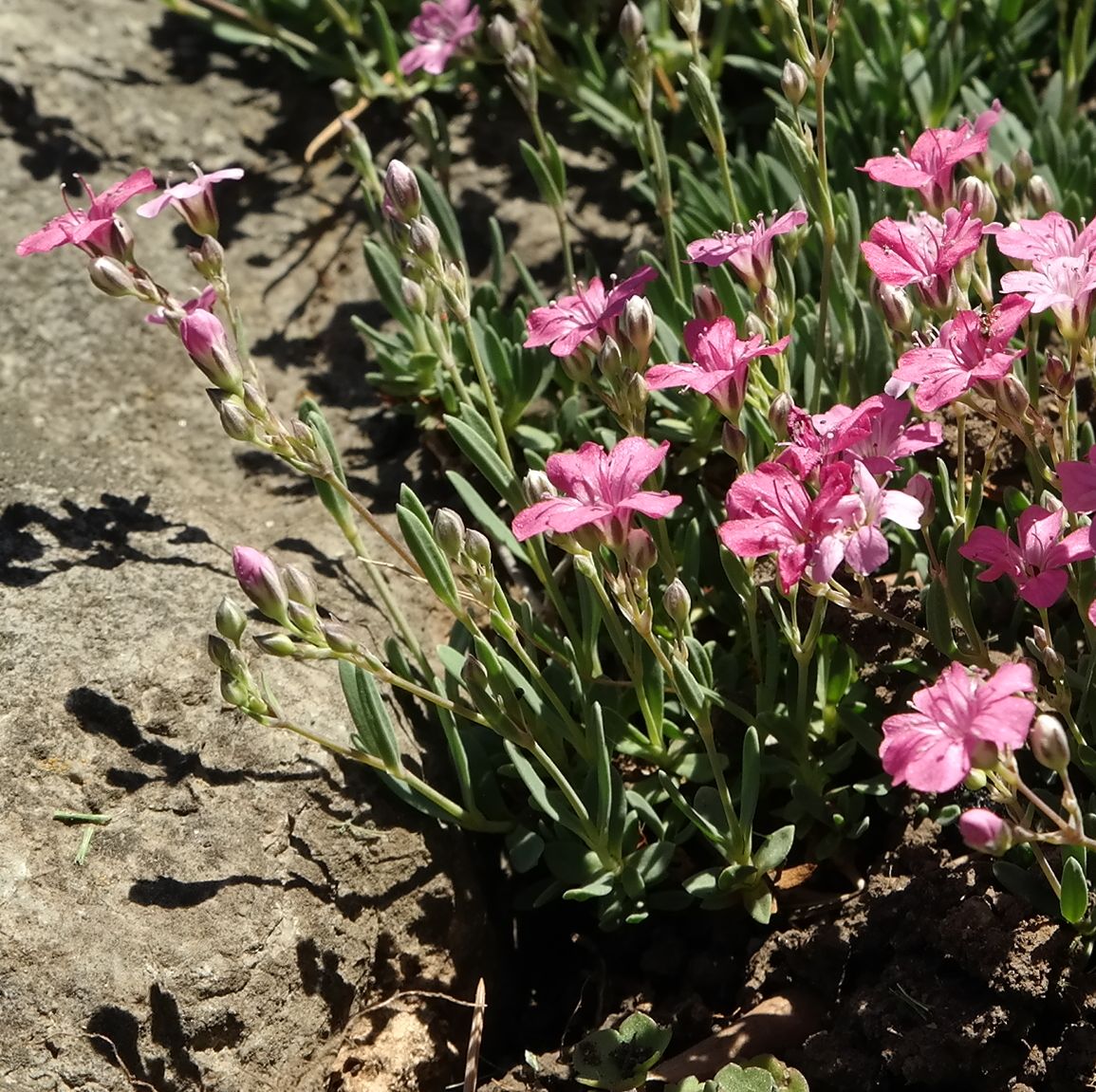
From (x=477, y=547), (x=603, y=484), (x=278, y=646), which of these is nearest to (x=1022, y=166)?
(x=603, y=484)

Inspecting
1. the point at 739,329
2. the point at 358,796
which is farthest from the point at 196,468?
the point at 739,329

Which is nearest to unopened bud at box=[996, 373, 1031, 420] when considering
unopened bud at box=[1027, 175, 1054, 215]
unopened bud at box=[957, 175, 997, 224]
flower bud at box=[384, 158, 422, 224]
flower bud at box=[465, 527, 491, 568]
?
unopened bud at box=[957, 175, 997, 224]

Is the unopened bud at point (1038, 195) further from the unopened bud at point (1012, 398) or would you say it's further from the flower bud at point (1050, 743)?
the flower bud at point (1050, 743)

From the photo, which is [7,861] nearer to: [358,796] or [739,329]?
[358,796]

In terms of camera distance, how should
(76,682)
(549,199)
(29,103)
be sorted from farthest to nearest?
(29,103), (549,199), (76,682)

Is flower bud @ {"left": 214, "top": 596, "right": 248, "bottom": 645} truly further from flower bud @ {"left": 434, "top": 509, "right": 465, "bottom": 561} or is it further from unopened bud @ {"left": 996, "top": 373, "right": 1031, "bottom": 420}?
unopened bud @ {"left": 996, "top": 373, "right": 1031, "bottom": 420}

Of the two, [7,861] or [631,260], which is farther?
[631,260]
